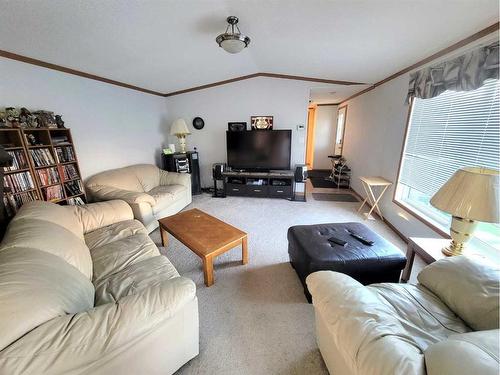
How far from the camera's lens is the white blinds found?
170 centimetres

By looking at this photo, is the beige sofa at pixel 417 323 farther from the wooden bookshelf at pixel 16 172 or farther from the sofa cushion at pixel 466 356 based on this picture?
the wooden bookshelf at pixel 16 172

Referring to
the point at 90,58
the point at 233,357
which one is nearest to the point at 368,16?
the point at 233,357

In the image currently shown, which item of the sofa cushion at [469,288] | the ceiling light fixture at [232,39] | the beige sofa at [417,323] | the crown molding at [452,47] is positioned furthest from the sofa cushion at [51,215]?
the crown molding at [452,47]

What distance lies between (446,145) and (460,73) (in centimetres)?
67

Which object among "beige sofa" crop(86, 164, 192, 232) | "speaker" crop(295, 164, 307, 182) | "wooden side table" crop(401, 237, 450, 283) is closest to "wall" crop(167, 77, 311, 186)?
"speaker" crop(295, 164, 307, 182)

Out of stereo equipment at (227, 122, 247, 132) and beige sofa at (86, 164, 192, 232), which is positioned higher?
stereo equipment at (227, 122, 247, 132)

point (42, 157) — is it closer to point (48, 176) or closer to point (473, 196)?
point (48, 176)

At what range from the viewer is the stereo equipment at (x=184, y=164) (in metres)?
4.20

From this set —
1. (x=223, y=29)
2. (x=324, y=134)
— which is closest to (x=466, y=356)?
(x=223, y=29)

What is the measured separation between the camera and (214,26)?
2.22m

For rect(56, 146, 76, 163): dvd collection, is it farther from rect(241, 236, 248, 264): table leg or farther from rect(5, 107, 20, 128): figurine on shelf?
rect(241, 236, 248, 264): table leg

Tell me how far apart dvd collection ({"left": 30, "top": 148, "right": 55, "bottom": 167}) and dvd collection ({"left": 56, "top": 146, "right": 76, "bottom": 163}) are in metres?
0.08

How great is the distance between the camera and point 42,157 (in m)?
2.35

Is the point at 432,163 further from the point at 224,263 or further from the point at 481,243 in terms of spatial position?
the point at 224,263
